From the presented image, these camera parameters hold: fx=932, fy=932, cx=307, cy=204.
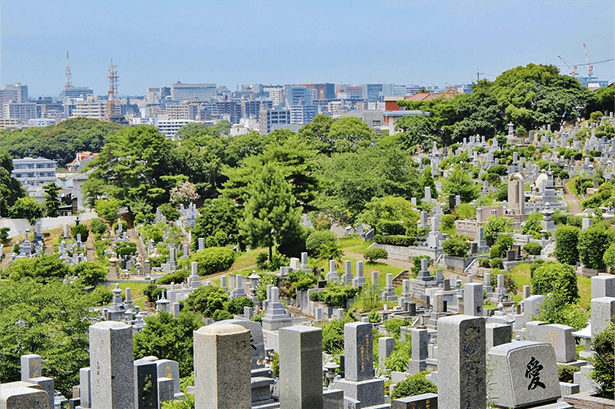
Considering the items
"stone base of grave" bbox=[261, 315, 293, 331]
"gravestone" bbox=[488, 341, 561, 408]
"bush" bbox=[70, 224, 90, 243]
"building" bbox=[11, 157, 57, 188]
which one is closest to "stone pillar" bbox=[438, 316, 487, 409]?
"gravestone" bbox=[488, 341, 561, 408]

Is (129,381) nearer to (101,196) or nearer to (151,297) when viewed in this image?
(151,297)

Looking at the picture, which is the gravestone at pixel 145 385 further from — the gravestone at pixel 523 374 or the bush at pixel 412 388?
the gravestone at pixel 523 374

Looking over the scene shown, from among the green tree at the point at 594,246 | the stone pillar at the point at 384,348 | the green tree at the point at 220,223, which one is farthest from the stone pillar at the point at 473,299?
the green tree at the point at 220,223

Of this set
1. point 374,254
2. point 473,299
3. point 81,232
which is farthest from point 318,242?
point 81,232

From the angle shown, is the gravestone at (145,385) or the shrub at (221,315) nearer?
the gravestone at (145,385)

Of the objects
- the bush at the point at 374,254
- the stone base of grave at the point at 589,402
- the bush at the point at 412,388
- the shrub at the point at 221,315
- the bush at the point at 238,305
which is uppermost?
the stone base of grave at the point at 589,402

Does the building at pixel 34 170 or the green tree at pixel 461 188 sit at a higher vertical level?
the building at pixel 34 170

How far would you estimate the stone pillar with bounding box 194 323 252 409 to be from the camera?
7.34 meters

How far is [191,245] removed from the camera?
1561 inches

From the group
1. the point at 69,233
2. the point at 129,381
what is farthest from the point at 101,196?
the point at 129,381

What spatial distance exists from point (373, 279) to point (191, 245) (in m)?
12.7

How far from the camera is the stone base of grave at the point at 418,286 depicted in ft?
93.1

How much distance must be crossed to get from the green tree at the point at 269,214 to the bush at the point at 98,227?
12936 mm

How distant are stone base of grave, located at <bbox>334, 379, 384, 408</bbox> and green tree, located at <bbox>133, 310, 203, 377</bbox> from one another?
7792mm
